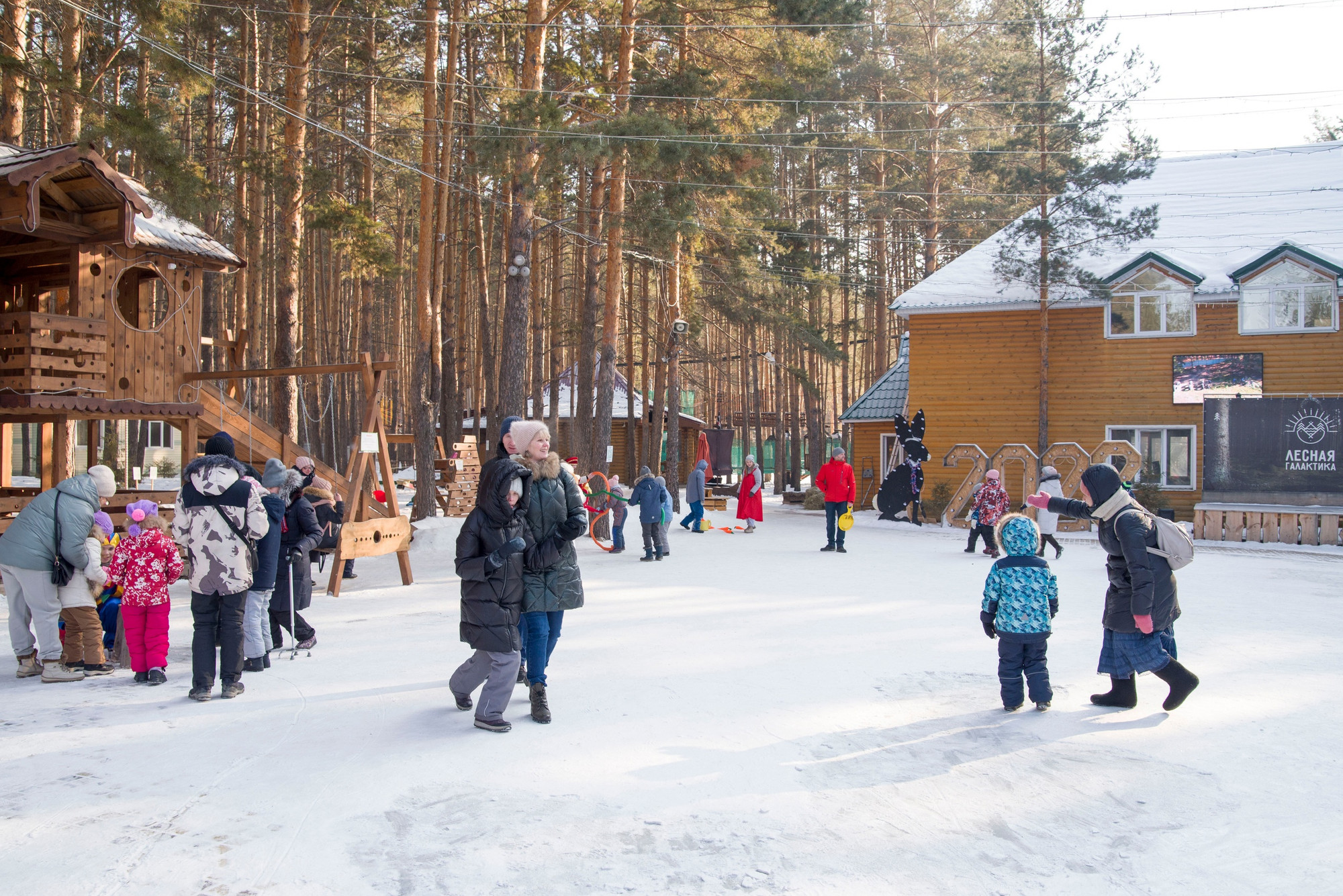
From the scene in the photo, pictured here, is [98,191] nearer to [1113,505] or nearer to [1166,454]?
[1113,505]

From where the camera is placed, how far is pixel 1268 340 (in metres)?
21.7

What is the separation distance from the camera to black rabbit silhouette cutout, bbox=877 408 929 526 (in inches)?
916

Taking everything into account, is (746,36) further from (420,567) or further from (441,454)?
(420,567)

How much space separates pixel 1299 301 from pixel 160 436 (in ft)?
135

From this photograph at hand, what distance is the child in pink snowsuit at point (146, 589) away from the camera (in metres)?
6.53

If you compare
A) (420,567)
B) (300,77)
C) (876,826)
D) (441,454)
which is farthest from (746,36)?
(876,826)

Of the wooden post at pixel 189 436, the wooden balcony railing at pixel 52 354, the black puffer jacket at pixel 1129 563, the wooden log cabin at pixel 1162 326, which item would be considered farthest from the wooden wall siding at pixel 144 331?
the wooden log cabin at pixel 1162 326

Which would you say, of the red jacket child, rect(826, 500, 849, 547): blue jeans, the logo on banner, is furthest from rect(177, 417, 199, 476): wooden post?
the logo on banner

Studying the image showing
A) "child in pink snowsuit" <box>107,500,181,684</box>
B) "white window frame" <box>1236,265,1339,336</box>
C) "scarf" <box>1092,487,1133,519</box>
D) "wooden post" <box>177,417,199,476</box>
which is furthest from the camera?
"white window frame" <box>1236,265,1339,336</box>

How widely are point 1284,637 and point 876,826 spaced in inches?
256

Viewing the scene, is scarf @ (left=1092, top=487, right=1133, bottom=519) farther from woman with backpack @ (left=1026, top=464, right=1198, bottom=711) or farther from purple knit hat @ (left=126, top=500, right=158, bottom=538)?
purple knit hat @ (left=126, top=500, right=158, bottom=538)

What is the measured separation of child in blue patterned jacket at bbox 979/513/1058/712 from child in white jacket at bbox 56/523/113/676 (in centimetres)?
622

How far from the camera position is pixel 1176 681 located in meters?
5.98

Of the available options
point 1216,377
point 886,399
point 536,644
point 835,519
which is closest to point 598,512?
point 835,519
